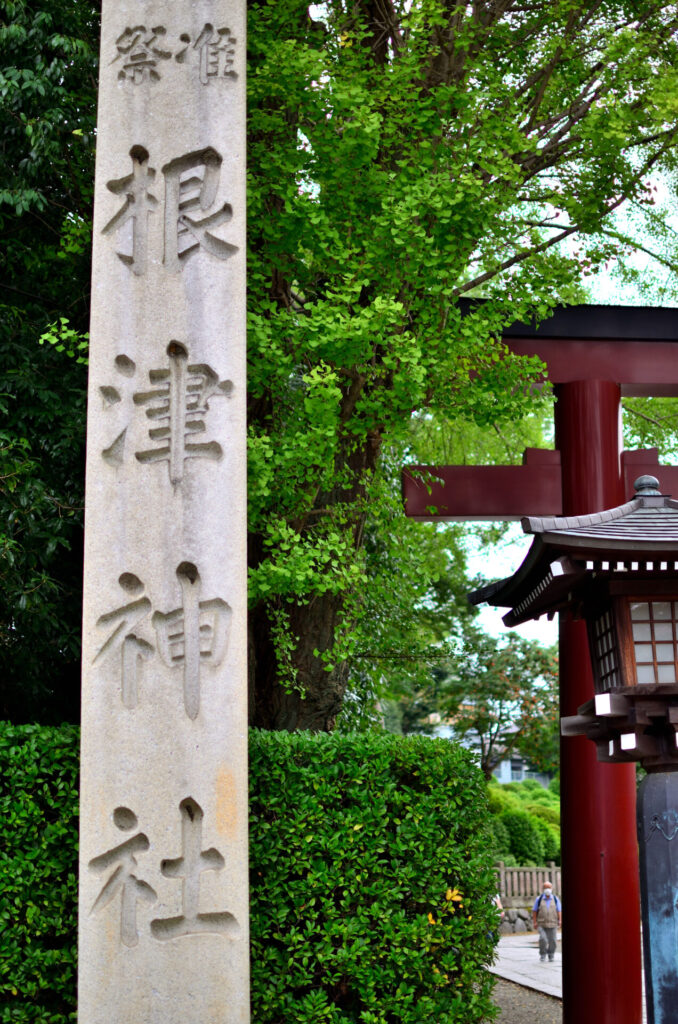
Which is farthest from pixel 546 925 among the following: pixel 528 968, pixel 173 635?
pixel 173 635

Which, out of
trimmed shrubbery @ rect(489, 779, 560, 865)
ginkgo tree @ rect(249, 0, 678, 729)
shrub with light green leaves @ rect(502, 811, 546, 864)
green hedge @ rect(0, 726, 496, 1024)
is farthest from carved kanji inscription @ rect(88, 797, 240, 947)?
shrub with light green leaves @ rect(502, 811, 546, 864)

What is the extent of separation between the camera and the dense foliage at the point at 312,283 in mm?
7137

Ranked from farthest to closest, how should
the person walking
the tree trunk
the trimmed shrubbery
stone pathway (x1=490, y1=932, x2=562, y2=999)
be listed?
the trimmed shrubbery
the person walking
stone pathway (x1=490, y1=932, x2=562, y2=999)
the tree trunk

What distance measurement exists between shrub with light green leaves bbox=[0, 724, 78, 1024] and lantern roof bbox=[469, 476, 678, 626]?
2.95 m

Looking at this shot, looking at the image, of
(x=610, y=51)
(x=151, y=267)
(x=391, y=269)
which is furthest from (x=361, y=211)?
(x=610, y=51)

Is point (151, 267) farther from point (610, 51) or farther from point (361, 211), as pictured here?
point (610, 51)

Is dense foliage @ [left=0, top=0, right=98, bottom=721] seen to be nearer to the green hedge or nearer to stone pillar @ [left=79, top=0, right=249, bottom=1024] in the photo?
stone pillar @ [left=79, top=0, right=249, bottom=1024]

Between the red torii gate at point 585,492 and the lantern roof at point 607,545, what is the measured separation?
9.35 feet

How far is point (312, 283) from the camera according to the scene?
8.91m

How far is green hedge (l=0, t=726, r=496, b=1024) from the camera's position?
6.09m

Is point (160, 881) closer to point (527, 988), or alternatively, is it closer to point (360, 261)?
point (360, 261)

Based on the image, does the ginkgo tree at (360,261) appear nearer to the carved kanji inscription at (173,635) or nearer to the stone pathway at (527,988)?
the carved kanji inscription at (173,635)

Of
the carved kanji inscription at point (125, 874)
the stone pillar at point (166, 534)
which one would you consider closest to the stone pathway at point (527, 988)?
the stone pillar at point (166, 534)

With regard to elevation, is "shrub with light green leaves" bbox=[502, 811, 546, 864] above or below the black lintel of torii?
below
